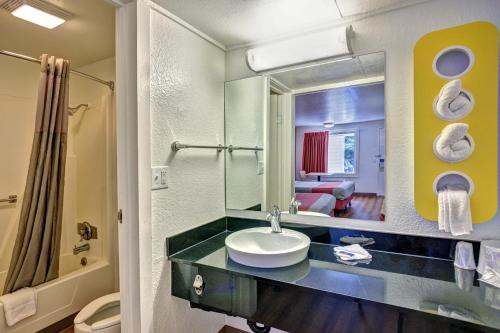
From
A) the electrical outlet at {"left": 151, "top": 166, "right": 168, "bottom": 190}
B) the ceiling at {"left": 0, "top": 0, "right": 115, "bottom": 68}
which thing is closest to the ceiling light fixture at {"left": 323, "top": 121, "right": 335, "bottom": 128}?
the electrical outlet at {"left": 151, "top": 166, "right": 168, "bottom": 190}

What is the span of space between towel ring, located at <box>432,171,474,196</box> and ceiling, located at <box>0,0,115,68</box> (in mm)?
1917

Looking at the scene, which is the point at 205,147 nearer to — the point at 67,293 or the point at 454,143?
the point at 454,143

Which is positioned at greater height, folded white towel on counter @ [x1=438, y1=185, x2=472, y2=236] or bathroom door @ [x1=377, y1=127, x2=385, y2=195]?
bathroom door @ [x1=377, y1=127, x2=385, y2=195]

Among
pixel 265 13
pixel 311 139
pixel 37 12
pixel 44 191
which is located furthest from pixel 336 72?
pixel 44 191

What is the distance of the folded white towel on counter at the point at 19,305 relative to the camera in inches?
64.1

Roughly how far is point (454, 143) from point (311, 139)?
68cm

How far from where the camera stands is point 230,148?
5.82 feet

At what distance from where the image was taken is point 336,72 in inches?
58.7

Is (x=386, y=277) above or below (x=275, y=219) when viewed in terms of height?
below

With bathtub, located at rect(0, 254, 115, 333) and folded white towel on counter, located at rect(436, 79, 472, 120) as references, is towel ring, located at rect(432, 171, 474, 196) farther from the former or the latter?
bathtub, located at rect(0, 254, 115, 333)

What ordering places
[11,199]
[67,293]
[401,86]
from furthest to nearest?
[11,199]
[67,293]
[401,86]

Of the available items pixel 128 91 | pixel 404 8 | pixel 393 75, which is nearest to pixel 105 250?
pixel 128 91

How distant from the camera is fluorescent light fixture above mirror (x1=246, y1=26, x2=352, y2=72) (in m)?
1.39

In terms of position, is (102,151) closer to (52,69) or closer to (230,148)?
(52,69)
